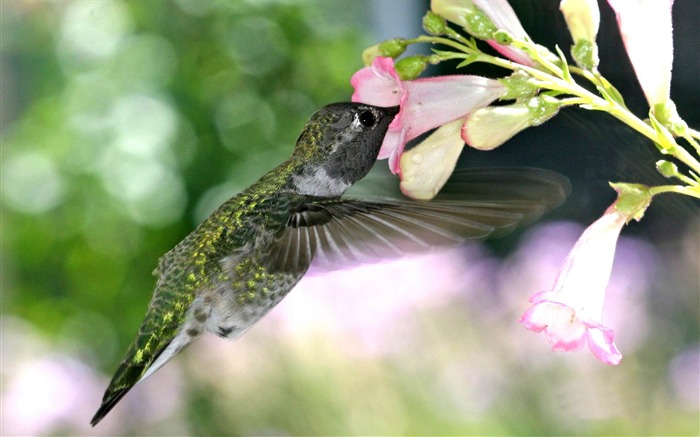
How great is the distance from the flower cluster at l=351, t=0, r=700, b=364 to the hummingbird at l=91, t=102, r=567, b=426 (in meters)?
0.03

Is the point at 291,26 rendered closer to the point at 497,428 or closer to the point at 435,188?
the point at 497,428

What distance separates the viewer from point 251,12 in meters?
2.46

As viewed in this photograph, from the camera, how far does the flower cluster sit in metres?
0.62

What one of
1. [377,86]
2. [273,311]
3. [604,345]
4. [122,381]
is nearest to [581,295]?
[604,345]

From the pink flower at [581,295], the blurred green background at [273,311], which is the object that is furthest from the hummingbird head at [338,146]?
the blurred green background at [273,311]

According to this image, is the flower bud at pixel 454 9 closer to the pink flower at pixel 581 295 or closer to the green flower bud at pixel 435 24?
the green flower bud at pixel 435 24

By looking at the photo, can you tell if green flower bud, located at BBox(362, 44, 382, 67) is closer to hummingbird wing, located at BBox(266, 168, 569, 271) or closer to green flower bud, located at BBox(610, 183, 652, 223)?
hummingbird wing, located at BBox(266, 168, 569, 271)

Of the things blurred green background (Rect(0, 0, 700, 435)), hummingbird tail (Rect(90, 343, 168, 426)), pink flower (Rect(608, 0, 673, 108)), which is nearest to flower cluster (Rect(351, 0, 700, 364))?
pink flower (Rect(608, 0, 673, 108))

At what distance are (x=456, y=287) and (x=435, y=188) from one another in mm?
1325

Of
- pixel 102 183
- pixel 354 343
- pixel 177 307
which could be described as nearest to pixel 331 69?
pixel 102 183

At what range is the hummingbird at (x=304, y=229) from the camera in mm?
691

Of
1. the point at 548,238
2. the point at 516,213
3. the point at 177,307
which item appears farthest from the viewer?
the point at 548,238

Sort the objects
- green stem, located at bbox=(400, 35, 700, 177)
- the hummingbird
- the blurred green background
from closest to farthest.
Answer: green stem, located at bbox=(400, 35, 700, 177) < the hummingbird < the blurred green background

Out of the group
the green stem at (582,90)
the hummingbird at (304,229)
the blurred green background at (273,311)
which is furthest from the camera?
the blurred green background at (273,311)
